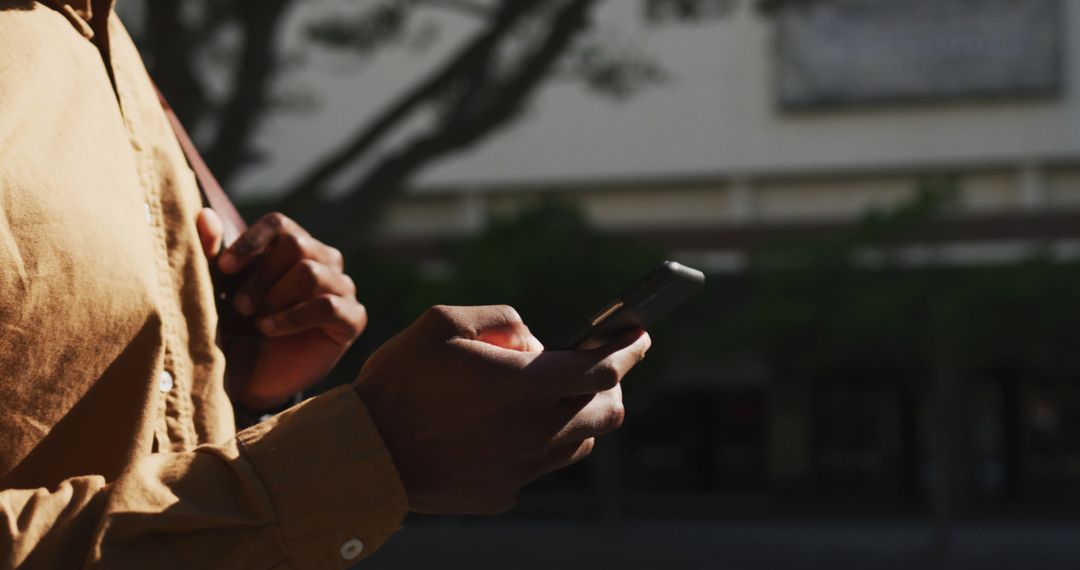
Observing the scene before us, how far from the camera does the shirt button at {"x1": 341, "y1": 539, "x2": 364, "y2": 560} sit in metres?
0.93

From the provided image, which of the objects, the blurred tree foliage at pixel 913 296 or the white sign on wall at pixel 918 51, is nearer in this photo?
the blurred tree foliage at pixel 913 296

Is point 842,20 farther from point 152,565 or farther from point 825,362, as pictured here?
point 152,565

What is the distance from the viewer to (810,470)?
2478 cm

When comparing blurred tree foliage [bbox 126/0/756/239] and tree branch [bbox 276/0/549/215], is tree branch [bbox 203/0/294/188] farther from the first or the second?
tree branch [bbox 276/0/549/215]

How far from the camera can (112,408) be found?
103cm

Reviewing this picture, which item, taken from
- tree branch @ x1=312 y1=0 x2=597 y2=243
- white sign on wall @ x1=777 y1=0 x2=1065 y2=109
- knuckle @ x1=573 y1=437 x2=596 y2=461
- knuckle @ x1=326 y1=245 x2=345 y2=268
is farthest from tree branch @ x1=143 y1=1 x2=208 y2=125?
white sign on wall @ x1=777 y1=0 x2=1065 y2=109

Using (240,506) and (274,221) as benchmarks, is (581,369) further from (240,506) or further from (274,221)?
(274,221)

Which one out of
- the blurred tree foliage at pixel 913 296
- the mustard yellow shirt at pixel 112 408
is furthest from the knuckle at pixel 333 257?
the blurred tree foliage at pixel 913 296

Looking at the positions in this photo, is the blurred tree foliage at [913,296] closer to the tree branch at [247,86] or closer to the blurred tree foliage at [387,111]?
the blurred tree foliage at [387,111]

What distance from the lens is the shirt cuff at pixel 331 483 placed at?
0.92 meters

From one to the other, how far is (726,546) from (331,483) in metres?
18.1

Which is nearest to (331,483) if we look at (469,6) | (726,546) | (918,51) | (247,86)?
(247,86)

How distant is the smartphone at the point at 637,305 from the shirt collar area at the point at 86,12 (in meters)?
0.54

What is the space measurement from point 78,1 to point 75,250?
0.34m
